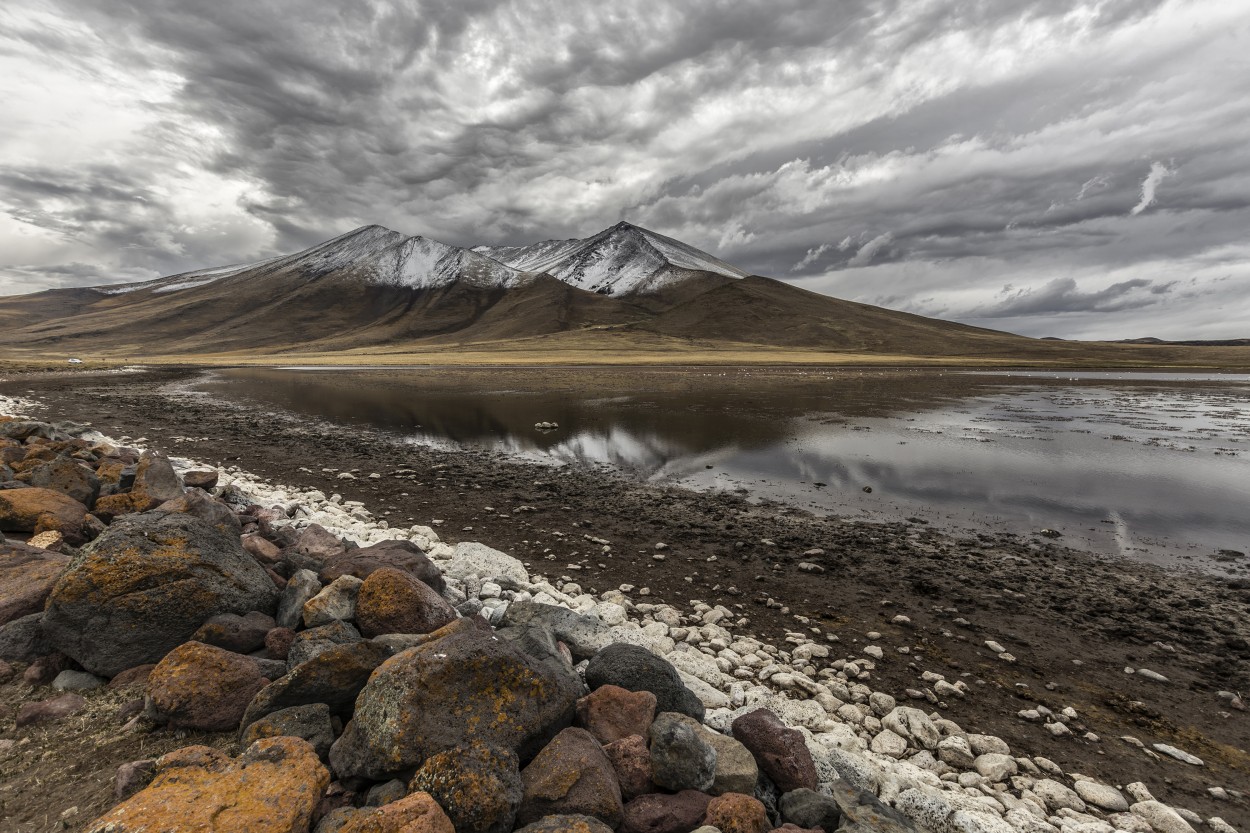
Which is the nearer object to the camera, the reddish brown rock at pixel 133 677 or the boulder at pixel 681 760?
the boulder at pixel 681 760

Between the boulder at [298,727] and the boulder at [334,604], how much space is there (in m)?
1.41

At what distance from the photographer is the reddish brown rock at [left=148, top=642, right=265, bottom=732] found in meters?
4.82

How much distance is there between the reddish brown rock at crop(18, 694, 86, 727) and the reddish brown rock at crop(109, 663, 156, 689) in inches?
10.8

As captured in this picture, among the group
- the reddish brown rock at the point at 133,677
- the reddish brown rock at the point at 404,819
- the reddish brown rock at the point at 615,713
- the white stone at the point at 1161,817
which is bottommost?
the white stone at the point at 1161,817

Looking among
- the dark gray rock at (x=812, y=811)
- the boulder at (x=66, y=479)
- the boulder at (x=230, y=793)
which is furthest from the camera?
the boulder at (x=66, y=479)

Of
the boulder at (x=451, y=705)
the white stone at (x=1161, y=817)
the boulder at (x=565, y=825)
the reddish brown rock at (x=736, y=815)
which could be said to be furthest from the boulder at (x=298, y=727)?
the white stone at (x=1161, y=817)

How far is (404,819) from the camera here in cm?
365

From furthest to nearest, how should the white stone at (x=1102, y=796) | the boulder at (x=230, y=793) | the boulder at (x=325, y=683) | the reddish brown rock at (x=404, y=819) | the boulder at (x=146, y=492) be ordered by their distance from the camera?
the boulder at (x=146, y=492)
the white stone at (x=1102, y=796)
the boulder at (x=325, y=683)
the reddish brown rock at (x=404, y=819)
the boulder at (x=230, y=793)

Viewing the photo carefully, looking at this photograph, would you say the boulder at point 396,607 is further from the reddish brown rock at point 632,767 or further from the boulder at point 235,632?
the reddish brown rock at point 632,767

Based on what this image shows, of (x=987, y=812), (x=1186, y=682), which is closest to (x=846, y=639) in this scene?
(x=987, y=812)

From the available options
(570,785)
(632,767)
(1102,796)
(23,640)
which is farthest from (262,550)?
(1102,796)

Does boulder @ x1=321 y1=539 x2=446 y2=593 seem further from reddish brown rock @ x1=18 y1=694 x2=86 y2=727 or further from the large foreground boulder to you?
reddish brown rock @ x1=18 y1=694 x2=86 y2=727

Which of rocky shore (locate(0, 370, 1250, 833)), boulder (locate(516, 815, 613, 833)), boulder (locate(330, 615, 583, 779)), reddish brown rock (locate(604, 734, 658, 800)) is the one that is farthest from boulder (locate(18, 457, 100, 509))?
reddish brown rock (locate(604, 734, 658, 800))

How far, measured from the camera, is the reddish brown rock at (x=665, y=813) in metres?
4.26
